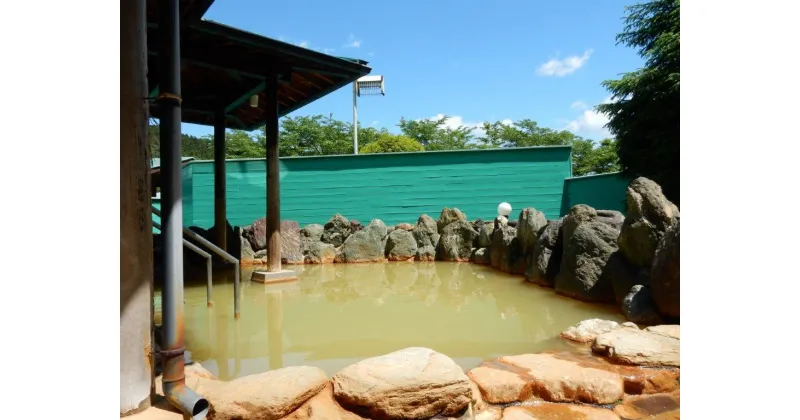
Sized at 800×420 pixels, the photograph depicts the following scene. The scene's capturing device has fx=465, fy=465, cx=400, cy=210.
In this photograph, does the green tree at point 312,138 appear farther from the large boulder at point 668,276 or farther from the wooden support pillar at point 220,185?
the large boulder at point 668,276

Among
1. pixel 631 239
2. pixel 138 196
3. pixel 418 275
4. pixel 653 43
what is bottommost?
pixel 418 275

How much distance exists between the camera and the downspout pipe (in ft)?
6.46

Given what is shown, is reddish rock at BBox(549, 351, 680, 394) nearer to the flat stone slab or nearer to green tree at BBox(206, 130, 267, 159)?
the flat stone slab

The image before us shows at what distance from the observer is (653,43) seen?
11219 mm

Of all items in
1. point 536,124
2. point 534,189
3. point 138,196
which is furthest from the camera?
point 536,124

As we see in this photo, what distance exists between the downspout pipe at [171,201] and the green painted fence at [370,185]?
8.97 m

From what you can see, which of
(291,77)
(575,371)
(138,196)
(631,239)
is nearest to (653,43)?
(631,239)

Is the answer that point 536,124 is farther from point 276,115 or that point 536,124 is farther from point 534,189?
point 276,115

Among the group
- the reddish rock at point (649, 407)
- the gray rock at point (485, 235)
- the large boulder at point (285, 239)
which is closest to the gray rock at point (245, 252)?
the large boulder at point (285, 239)

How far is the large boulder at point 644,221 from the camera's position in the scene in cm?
474

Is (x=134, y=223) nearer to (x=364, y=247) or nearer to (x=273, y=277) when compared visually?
(x=273, y=277)

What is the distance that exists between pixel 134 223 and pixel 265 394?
0.91 meters

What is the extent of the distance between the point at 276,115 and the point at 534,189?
675cm
